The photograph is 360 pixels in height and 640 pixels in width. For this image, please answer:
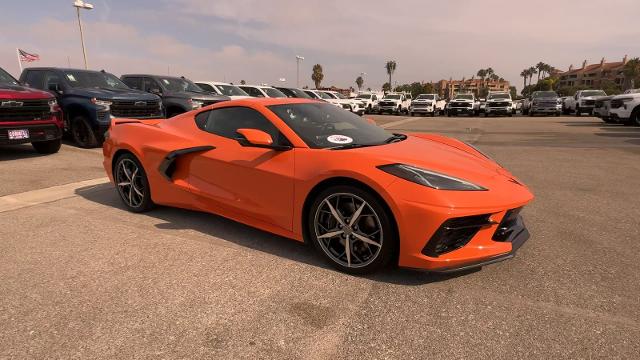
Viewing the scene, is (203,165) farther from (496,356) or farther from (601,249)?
(601,249)

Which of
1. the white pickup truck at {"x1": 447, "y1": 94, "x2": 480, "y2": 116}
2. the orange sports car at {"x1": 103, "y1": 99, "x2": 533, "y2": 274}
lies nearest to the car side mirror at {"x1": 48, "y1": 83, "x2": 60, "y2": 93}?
the orange sports car at {"x1": 103, "y1": 99, "x2": 533, "y2": 274}

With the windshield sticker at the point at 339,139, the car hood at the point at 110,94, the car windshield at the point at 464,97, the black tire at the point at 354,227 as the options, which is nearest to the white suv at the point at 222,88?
the car hood at the point at 110,94

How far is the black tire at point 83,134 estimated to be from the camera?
8898mm

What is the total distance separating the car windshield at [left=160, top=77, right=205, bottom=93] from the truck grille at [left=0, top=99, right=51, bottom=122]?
4749 millimetres

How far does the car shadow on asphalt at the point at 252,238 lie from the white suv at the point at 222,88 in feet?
35.9

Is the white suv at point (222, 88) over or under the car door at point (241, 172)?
over

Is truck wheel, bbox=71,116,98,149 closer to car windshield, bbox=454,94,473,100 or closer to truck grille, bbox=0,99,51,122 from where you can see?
truck grille, bbox=0,99,51,122

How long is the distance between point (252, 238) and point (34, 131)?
5982 mm

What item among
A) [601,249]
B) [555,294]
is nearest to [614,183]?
[601,249]

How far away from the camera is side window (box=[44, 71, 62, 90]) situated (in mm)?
9178

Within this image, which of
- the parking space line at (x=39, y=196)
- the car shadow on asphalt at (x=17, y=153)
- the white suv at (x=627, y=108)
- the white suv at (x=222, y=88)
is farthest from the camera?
the white suv at (x=222, y=88)

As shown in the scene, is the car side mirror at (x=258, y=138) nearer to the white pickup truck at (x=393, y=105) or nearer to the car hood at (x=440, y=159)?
the car hood at (x=440, y=159)

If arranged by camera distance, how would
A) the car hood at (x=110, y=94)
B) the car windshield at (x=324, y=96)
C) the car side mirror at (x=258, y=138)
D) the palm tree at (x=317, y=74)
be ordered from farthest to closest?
1. the palm tree at (x=317, y=74)
2. the car windshield at (x=324, y=96)
3. the car hood at (x=110, y=94)
4. the car side mirror at (x=258, y=138)

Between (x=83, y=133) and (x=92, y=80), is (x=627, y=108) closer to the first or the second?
(x=92, y=80)
